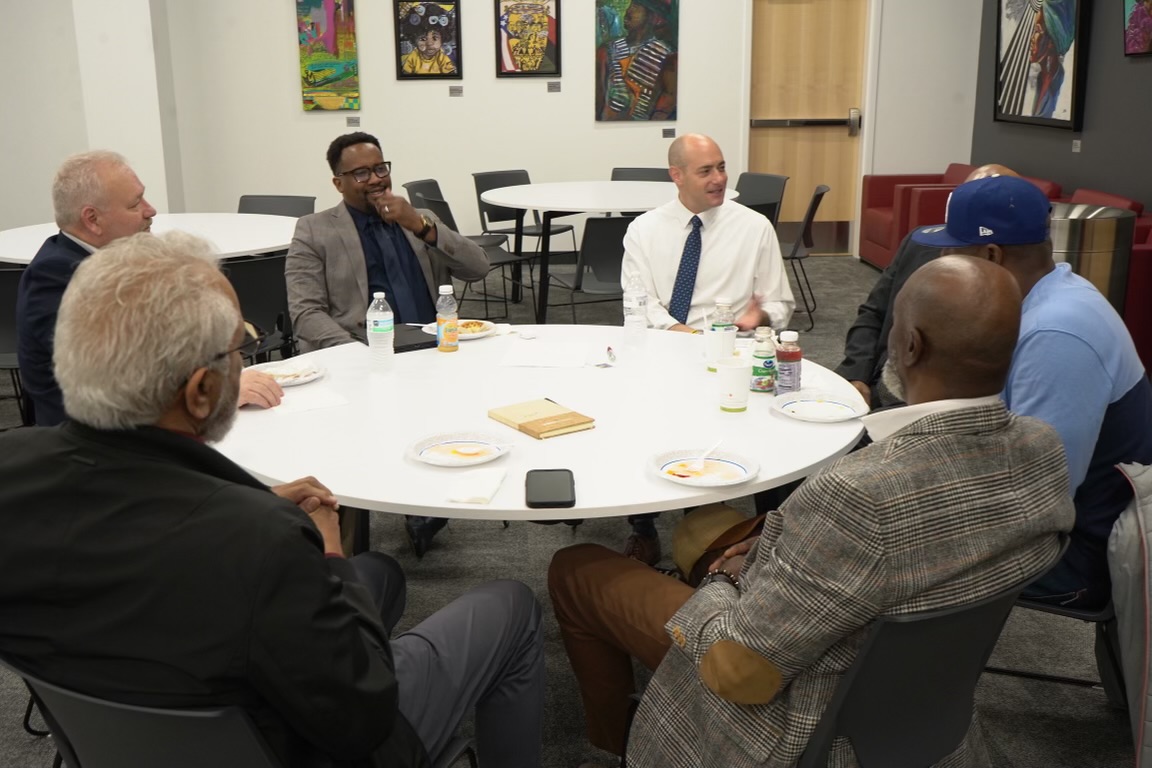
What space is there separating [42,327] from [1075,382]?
2.54 meters

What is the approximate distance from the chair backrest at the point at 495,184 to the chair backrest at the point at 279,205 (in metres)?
1.38

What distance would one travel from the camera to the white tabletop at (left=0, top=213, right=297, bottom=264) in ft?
14.7

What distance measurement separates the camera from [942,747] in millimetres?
1672

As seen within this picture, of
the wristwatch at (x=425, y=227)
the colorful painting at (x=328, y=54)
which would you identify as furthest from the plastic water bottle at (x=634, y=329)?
the colorful painting at (x=328, y=54)

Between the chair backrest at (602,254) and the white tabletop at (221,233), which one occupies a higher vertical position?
the white tabletop at (221,233)

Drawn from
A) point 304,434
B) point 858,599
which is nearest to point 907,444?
point 858,599

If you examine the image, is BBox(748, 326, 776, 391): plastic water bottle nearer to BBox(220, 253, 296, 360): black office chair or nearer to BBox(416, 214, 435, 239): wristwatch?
BBox(416, 214, 435, 239): wristwatch

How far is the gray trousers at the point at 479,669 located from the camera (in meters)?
1.71

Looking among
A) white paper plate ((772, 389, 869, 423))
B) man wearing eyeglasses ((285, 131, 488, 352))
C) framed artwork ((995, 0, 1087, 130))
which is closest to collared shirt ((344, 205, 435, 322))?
man wearing eyeglasses ((285, 131, 488, 352))

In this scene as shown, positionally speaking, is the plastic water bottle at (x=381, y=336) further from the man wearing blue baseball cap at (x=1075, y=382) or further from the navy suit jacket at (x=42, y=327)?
the man wearing blue baseball cap at (x=1075, y=382)

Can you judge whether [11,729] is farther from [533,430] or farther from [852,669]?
[852,669]

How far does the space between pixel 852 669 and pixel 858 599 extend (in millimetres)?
103

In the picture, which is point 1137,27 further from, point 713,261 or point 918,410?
point 918,410

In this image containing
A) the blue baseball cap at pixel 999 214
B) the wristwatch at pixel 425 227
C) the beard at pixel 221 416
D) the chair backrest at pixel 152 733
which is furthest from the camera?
the wristwatch at pixel 425 227
